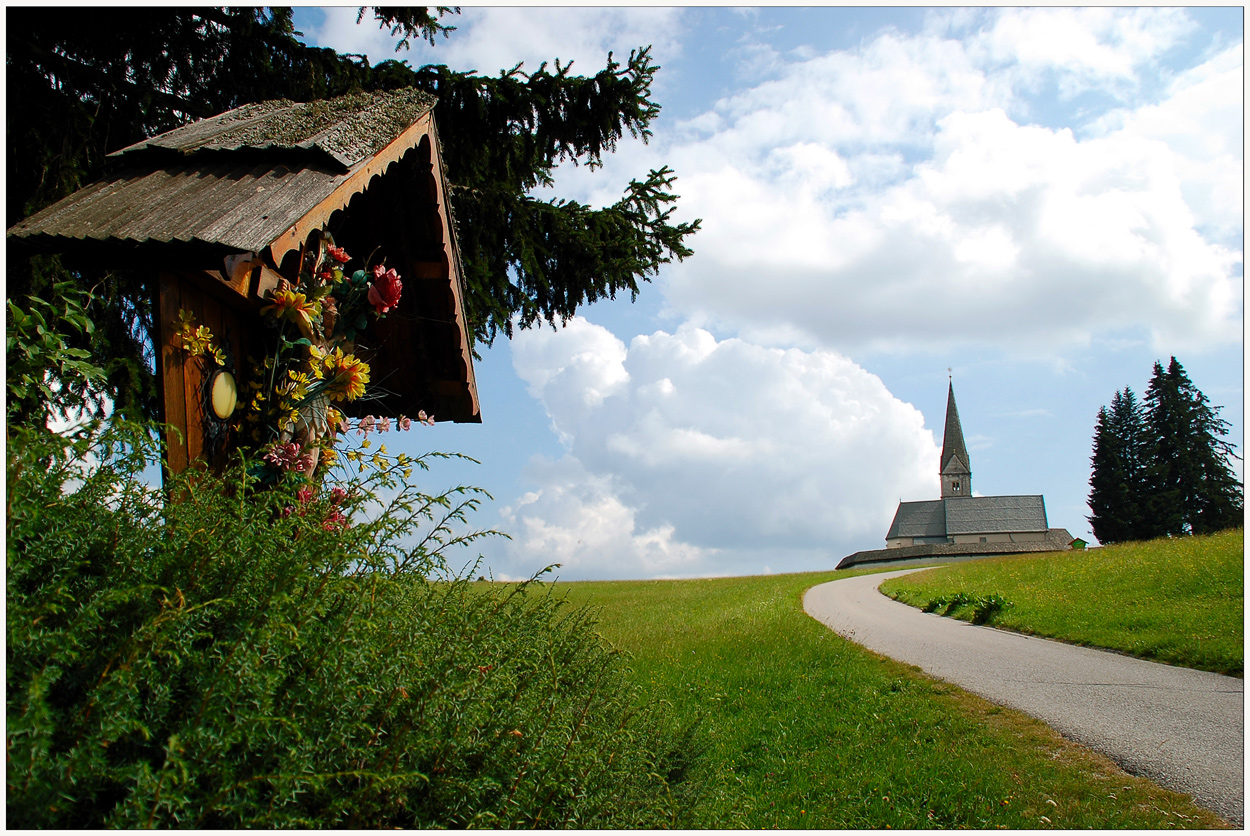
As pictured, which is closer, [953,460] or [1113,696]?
[1113,696]

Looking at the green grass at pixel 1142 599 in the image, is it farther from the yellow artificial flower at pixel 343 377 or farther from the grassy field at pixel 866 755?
the yellow artificial flower at pixel 343 377

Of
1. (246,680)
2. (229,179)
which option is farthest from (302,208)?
(246,680)

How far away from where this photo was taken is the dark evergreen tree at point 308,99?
21.3 feet

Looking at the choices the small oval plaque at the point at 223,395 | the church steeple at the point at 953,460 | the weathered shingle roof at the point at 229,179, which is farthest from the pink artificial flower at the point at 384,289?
the church steeple at the point at 953,460

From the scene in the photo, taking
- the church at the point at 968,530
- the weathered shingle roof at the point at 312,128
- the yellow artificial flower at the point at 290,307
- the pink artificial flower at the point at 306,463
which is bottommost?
the church at the point at 968,530

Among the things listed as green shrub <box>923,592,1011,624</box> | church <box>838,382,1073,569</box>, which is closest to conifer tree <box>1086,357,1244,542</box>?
church <box>838,382,1073,569</box>

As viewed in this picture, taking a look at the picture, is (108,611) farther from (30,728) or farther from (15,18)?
(15,18)

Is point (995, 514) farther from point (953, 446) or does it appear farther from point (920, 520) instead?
point (953, 446)

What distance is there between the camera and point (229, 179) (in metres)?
4.47

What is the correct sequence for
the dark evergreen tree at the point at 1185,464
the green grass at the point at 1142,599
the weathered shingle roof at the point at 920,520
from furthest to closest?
1. the weathered shingle roof at the point at 920,520
2. the dark evergreen tree at the point at 1185,464
3. the green grass at the point at 1142,599

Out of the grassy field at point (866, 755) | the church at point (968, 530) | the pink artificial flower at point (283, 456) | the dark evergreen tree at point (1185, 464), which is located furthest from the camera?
the church at point (968, 530)

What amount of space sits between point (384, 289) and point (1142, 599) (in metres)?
16.5

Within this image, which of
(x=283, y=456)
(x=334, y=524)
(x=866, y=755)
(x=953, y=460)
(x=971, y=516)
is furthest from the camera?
(x=953, y=460)

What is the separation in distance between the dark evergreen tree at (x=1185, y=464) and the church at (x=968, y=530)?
12412 mm
